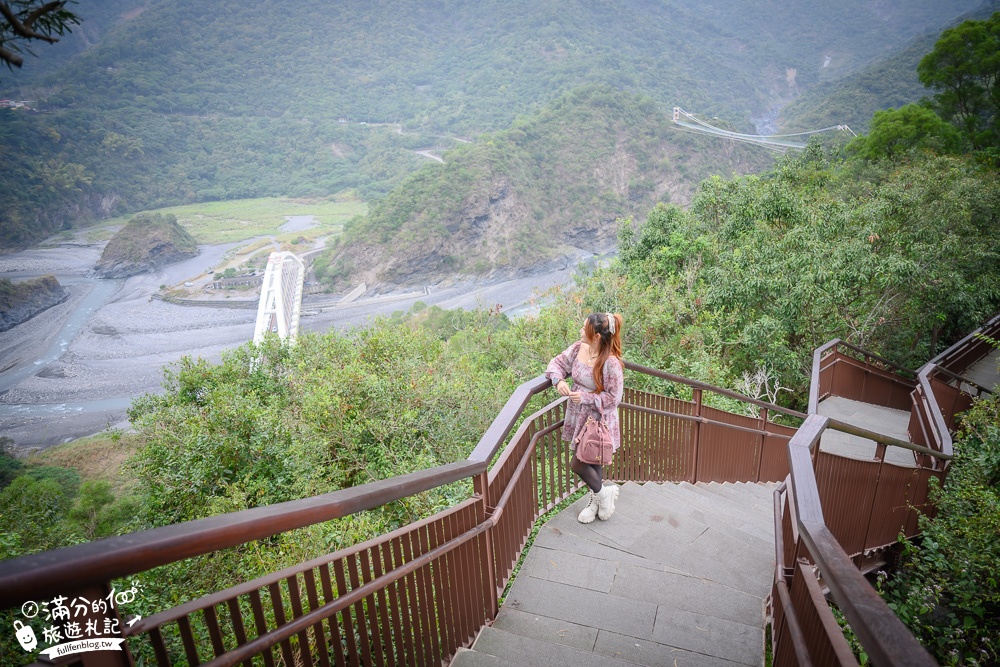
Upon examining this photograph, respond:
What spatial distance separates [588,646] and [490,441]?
1302 mm

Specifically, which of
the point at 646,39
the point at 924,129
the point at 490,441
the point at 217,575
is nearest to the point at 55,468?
the point at 217,575

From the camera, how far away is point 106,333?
68.8 meters

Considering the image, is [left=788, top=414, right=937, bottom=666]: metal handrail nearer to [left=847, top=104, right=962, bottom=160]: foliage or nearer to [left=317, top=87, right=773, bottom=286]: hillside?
[left=847, top=104, right=962, bottom=160]: foliage

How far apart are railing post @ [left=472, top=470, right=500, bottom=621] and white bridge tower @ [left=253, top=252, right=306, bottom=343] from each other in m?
50.9

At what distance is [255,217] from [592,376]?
116266mm

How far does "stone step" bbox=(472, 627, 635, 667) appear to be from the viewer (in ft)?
9.12

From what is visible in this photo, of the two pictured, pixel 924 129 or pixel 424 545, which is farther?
pixel 924 129

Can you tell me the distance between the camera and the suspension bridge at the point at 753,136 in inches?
3622

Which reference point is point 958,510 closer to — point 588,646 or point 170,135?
point 588,646

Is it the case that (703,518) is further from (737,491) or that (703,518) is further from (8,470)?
(8,470)

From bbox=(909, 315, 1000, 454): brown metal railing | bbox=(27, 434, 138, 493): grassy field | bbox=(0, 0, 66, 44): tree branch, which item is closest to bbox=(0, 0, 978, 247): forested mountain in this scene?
bbox=(27, 434, 138, 493): grassy field

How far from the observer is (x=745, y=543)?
4.34 m

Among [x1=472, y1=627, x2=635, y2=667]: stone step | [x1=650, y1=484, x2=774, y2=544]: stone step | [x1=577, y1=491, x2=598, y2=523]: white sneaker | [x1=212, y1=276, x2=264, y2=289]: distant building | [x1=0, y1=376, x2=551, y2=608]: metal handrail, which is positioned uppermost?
[x1=0, y1=376, x2=551, y2=608]: metal handrail

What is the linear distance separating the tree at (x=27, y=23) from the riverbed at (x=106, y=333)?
47.8 meters
